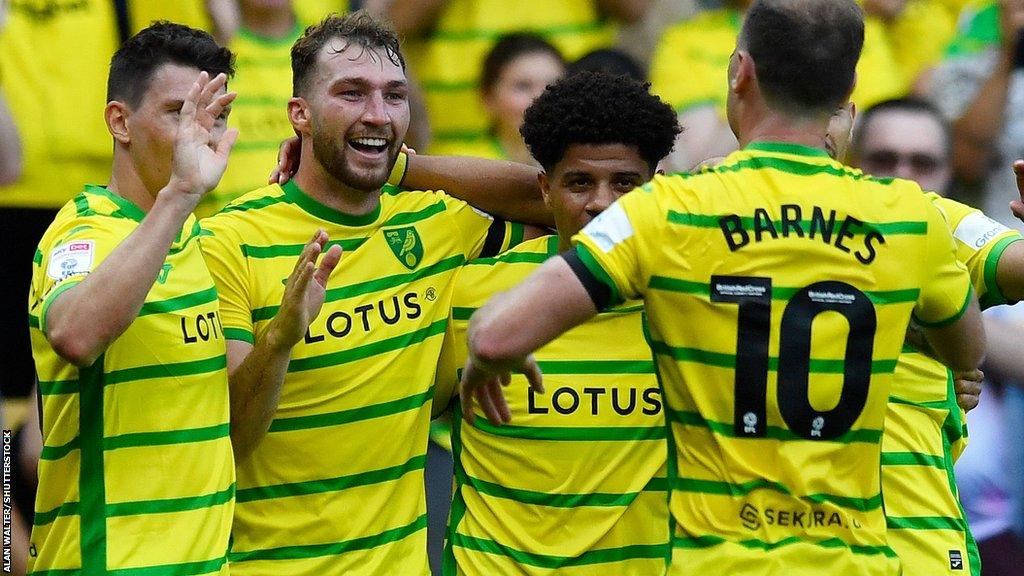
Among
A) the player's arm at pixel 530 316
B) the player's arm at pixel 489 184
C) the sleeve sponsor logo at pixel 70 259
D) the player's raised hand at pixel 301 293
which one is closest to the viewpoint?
the player's arm at pixel 530 316

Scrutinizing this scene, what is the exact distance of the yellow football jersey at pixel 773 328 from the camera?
12.4 feet

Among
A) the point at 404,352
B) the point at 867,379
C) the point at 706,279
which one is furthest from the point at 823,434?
the point at 404,352

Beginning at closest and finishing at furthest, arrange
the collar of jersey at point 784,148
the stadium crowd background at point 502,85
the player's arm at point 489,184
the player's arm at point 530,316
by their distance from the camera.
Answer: the player's arm at point 530,316, the collar of jersey at point 784,148, the player's arm at point 489,184, the stadium crowd background at point 502,85

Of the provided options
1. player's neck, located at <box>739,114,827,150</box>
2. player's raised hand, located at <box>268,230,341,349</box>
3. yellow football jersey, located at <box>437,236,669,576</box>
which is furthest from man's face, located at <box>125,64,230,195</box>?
player's neck, located at <box>739,114,827,150</box>

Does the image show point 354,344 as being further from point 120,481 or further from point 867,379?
point 867,379

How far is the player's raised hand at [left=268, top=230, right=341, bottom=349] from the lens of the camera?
455cm

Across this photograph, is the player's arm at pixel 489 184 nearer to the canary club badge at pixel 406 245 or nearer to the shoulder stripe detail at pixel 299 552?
the canary club badge at pixel 406 245

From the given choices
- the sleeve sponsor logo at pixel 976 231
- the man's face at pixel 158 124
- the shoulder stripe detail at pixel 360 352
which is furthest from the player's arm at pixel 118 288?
the sleeve sponsor logo at pixel 976 231

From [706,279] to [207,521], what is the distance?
1.69 metres

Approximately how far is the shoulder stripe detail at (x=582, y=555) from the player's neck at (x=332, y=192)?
3.92ft

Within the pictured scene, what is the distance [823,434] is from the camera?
3.87 metres

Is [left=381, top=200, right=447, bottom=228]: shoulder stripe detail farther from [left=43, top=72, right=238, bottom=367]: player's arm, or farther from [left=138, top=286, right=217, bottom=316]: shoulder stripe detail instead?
[left=43, top=72, right=238, bottom=367]: player's arm

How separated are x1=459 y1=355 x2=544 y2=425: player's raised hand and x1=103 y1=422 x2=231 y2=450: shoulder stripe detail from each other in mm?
869

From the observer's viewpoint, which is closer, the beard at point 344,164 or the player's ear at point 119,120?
the player's ear at point 119,120
